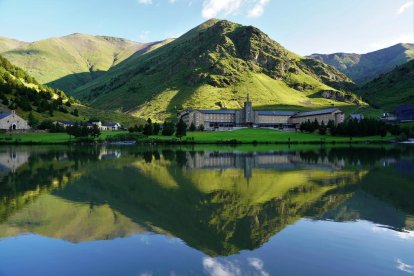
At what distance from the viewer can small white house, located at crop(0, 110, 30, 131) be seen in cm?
14925

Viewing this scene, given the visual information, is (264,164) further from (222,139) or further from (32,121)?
(32,121)

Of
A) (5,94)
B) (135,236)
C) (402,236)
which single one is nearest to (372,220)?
(402,236)

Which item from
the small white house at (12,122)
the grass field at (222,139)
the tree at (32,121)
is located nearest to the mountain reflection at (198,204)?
the grass field at (222,139)

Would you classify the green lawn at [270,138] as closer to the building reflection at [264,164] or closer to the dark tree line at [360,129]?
the dark tree line at [360,129]

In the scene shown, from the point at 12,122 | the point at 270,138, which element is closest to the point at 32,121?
the point at 12,122

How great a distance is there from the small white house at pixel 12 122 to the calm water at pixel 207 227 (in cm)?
12951

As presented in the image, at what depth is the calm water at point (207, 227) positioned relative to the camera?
1542 cm

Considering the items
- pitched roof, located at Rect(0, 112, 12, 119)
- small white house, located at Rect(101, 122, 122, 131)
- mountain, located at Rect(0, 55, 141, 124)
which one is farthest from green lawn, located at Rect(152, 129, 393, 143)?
mountain, located at Rect(0, 55, 141, 124)

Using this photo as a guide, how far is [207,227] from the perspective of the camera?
20.7 m

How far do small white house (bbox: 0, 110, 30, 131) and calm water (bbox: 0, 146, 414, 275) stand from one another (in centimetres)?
12951

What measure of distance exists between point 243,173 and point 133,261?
101ft

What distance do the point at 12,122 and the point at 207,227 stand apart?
15458 cm

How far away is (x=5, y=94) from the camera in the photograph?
174875mm

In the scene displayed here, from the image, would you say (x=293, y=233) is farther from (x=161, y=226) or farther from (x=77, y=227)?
(x=77, y=227)
